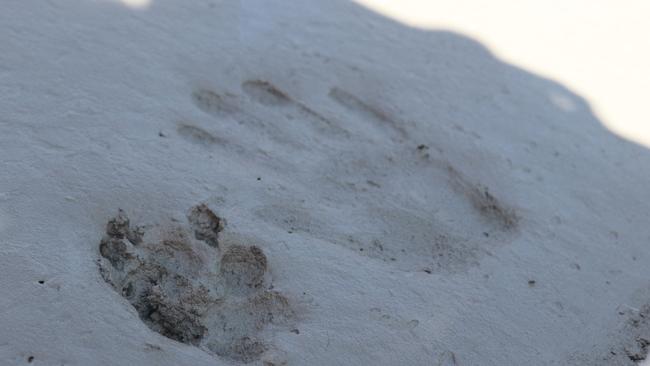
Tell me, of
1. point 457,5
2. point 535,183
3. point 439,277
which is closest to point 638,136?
point 535,183

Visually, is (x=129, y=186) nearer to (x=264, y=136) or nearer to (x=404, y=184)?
(x=264, y=136)

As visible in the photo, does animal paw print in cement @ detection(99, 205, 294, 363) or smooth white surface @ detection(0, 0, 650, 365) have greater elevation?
smooth white surface @ detection(0, 0, 650, 365)

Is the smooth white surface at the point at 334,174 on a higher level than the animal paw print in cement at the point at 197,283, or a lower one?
higher

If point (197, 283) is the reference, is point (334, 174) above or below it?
above

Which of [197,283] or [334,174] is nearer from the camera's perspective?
[197,283]
